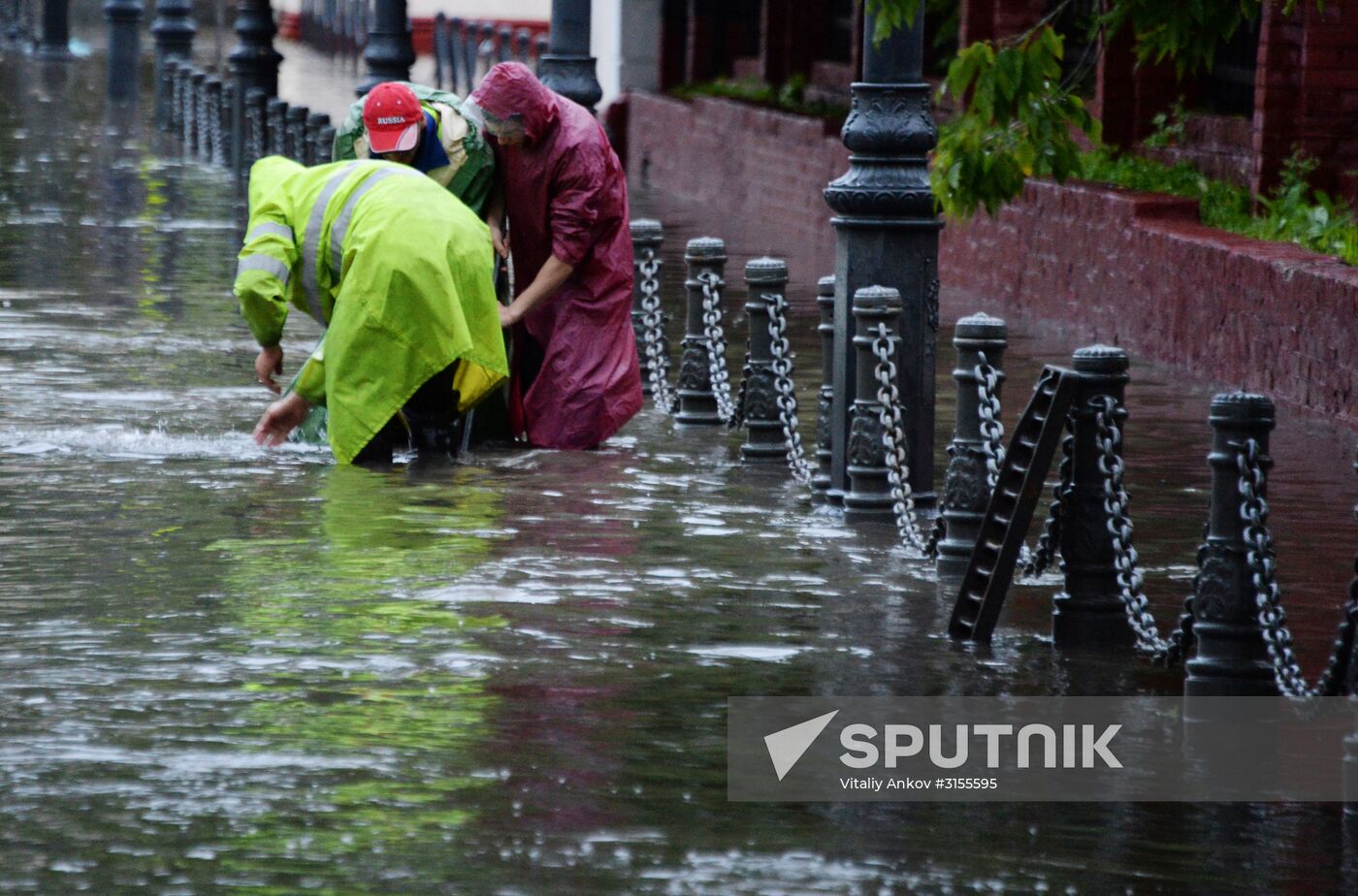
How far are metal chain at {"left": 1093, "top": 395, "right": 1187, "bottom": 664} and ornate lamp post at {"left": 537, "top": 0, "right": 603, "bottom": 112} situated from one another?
7266mm

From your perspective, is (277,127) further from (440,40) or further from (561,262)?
(440,40)

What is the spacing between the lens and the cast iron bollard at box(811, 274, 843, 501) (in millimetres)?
10805

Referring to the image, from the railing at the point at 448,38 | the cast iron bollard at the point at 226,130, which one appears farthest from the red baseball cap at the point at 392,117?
the railing at the point at 448,38

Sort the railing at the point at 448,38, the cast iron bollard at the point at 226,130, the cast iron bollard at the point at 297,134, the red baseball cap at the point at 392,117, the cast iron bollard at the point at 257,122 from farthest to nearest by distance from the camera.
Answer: the railing at the point at 448,38
the cast iron bollard at the point at 226,130
the cast iron bollard at the point at 257,122
the cast iron bollard at the point at 297,134
the red baseball cap at the point at 392,117

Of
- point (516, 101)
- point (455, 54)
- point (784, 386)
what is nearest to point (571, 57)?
point (516, 101)

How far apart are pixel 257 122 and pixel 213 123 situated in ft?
11.3

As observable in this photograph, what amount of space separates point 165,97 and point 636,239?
21072mm

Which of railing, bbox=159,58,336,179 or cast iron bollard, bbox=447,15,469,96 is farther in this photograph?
cast iron bollard, bbox=447,15,469,96

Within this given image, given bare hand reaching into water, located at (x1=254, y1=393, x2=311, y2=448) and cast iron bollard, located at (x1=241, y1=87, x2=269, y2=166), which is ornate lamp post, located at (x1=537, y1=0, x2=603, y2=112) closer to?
bare hand reaching into water, located at (x1=254, y1=393, x2=311, y2=448)

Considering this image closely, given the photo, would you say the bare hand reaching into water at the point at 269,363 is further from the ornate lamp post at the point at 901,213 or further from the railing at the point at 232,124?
the railing at the point at 232,124

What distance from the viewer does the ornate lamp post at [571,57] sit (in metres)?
15.0

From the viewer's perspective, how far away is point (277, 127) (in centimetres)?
2462

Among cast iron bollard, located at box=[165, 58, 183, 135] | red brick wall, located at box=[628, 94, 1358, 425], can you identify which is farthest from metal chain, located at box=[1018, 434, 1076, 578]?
cast iron bollard, located at box=[165, 58, 183, 135]

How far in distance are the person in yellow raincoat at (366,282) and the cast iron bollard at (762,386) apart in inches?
45.3
